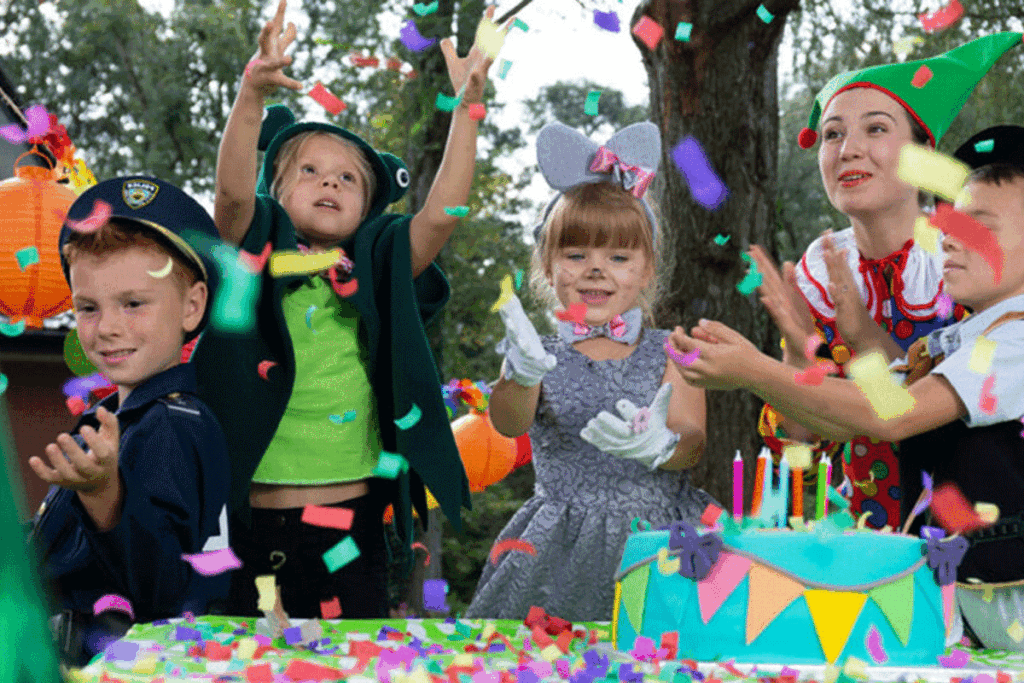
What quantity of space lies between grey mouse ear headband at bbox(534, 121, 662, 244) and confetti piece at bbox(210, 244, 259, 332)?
0.67 meters

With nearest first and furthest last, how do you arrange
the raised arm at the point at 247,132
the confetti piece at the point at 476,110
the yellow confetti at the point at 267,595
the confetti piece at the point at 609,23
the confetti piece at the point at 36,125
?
the yellow confetti at the point at 267,595, the raised arm at the point at 247,132, the confetti piece at the point at 476,110, the confetti piece at the point at 609,23, the confetti piece at the point at 36,125

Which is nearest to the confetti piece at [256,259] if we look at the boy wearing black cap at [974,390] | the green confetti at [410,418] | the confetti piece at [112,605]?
the green confetti at [410,418]

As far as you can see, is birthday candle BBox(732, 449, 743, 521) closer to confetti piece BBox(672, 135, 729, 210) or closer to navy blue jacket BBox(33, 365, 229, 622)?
navy blue jacket BBox(33, 365, 229, 622)

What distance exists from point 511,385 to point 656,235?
21.2 inches

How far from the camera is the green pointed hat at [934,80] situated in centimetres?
229

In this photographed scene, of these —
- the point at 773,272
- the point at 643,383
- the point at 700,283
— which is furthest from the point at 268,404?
the point at 700,283

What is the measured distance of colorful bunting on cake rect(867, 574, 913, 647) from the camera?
1284mm

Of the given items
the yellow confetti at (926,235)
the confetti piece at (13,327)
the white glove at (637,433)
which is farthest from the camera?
the confetti piece at (13,327)

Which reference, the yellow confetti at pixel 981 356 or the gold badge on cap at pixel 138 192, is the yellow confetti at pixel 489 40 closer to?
the gold badge on cap at pixel 138 192

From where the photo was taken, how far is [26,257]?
11.3 feet

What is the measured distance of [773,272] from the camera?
1.74 meters

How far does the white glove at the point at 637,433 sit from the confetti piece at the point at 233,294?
0.83 meters

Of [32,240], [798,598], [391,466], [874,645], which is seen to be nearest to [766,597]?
[798,598]

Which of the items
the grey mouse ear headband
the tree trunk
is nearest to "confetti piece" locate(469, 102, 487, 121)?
the grey mouse ear headband
